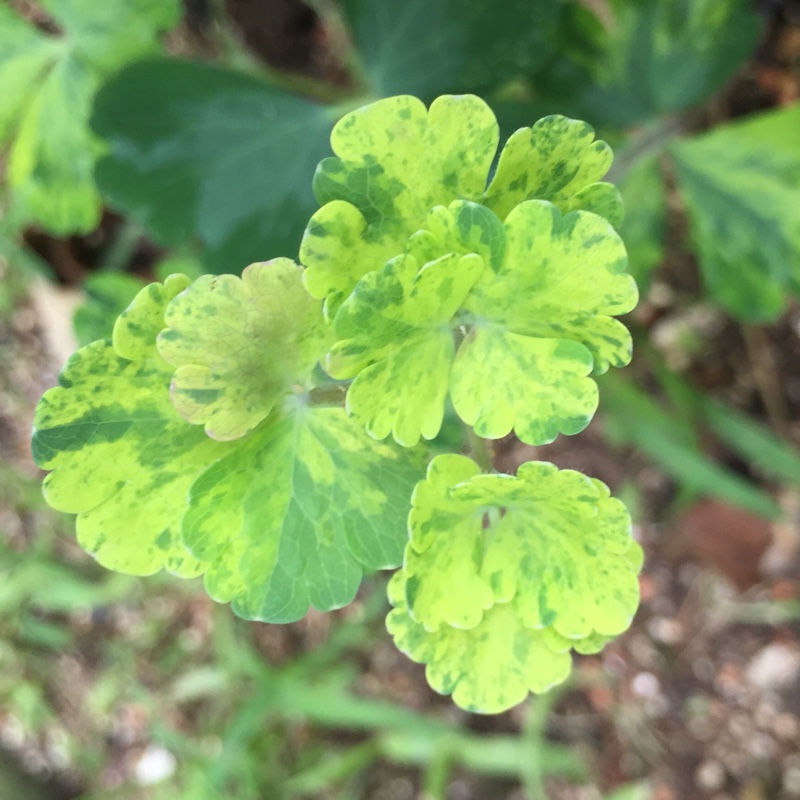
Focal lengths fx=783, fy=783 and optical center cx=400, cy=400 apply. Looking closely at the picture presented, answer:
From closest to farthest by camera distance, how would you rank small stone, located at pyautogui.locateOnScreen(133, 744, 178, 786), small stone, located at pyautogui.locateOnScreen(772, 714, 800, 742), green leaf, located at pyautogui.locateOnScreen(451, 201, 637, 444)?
green leaf, located at pyautogui.locateOnScreen(451, 201, 637, 444) < small stone, located at pyautogui.locateOnScreen(772, 714, 800, 742) < small stone, located at pyautogui.locateOnScreen(133, 744, 178, 786)

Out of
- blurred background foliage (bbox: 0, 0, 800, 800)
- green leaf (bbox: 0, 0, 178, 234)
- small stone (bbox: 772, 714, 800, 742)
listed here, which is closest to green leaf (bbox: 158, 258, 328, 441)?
blurred background foliage (bbox: 0, 0, 800, 800)

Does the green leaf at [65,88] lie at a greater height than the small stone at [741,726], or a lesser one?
greater

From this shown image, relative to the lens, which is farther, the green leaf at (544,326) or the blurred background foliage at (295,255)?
the blurred background foliage at (295,255)

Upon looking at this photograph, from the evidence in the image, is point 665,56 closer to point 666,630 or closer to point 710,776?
point 666,630

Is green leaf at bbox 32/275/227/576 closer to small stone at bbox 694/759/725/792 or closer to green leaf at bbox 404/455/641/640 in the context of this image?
green leaf at bbox 404/455/641/640

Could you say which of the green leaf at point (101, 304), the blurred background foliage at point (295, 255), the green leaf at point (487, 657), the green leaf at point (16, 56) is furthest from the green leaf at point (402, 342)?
the green leaf at point (16, 56)

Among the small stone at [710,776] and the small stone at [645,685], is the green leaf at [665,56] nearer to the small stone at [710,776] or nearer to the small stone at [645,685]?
the small stone at [645,685]
